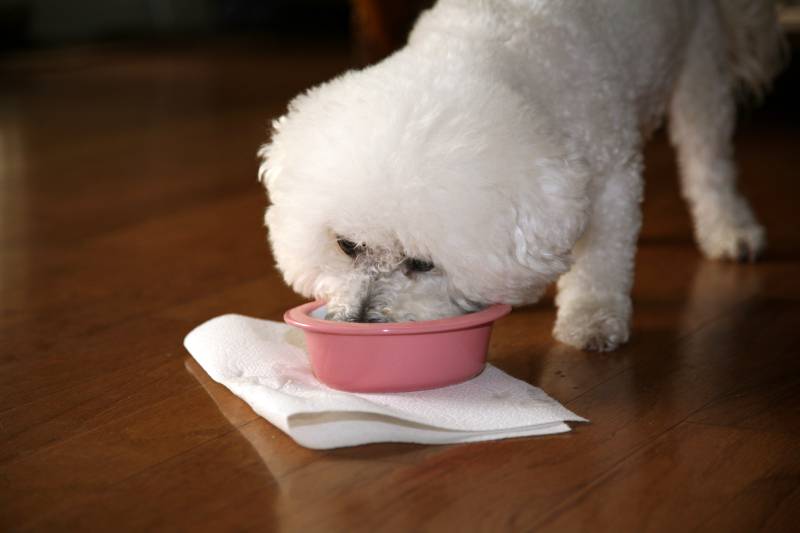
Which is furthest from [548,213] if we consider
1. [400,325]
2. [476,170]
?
[400,325]

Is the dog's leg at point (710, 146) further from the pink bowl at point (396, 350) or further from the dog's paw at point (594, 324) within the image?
the pink bowl at point (396, 350)

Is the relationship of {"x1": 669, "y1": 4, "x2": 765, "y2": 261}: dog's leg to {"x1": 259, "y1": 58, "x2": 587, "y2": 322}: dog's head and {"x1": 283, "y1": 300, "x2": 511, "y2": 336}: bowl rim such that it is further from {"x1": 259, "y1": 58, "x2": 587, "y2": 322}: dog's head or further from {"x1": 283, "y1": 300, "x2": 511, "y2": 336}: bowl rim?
{"x1": 283, "y1": 300, "x2": 511, "y2": 336}: bowl rim

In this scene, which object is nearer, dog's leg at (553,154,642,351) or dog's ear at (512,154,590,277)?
dog's ear at (512,154,590,277)

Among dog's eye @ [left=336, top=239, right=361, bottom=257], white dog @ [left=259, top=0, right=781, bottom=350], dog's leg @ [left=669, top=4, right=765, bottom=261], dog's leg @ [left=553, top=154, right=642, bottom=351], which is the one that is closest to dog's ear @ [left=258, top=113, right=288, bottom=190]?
white dog @ [left=259, top=0, right=781, bottom=350]

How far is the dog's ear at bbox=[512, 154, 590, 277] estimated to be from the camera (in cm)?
153

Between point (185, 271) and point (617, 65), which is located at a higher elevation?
point (617, 65)

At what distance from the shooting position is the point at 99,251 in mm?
2740

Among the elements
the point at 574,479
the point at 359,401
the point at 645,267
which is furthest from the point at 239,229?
the point at 574,479

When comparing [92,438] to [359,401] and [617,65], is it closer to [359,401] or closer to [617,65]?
[359,401]

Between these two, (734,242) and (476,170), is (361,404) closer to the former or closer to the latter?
(476,170)

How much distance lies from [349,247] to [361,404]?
0.23 m

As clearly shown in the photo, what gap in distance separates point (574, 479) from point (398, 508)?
0.24m

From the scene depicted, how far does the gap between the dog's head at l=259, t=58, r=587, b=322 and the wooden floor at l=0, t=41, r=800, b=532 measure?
0.76ft

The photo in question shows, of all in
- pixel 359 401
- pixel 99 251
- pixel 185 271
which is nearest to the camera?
pixel 359 401
